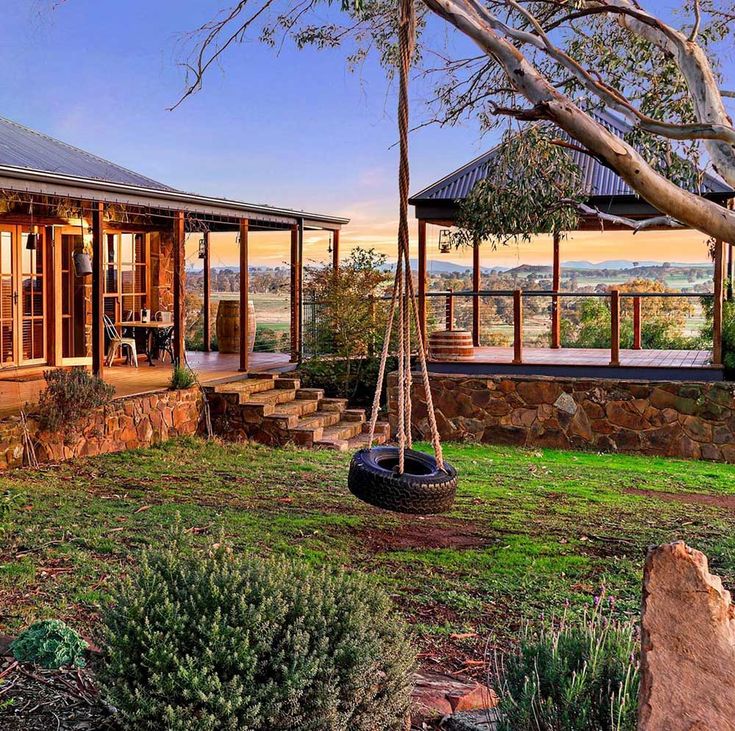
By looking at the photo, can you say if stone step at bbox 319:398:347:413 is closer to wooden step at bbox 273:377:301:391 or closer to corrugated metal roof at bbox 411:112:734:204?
wooden step at bbox 273:377:301:391

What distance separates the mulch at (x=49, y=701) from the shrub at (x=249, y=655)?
233 mm

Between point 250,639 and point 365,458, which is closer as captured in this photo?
point 250,639

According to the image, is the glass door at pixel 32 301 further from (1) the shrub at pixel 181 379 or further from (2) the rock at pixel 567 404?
(2) the rock at pixel 567 404

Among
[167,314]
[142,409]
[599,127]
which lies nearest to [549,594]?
[599,127]

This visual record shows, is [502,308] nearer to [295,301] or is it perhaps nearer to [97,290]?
[295,301]

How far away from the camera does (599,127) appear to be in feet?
21.5

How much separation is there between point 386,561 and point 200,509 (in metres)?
2.21

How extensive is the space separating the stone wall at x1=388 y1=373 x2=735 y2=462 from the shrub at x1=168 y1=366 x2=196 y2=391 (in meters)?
3.20

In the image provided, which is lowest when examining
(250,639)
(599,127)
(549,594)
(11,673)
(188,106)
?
(549,594)

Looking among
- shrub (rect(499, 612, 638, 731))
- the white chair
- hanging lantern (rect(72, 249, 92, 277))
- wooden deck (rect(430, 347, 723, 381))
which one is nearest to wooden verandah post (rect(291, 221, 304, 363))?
the white chair

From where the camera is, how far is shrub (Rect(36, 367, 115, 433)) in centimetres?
1023

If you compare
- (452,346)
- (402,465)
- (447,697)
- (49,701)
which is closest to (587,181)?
(452,346)

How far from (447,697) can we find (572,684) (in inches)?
42.7

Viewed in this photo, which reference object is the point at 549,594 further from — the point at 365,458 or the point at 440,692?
the point at 440,692
